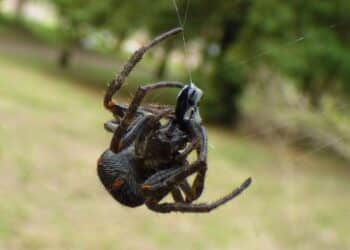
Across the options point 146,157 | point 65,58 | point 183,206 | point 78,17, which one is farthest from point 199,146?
point 65,58

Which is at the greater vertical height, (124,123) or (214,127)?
(124,123)

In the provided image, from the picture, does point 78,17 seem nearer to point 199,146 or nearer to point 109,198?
point 109,198

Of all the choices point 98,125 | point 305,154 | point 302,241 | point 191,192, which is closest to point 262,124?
point 305,154

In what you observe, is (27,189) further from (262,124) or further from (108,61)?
(108,61)

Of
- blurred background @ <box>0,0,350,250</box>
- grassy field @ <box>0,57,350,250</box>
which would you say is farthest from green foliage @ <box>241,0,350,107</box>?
grassy field @ <box>0,57,350,250</box>

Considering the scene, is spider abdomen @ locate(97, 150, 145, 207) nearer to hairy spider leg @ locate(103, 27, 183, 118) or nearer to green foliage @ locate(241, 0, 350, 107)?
hairy spider leg @ locate(103, 27, 183, 118)

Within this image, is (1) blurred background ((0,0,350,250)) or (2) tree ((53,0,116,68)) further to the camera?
(2) tree ((53,0,116,68))
